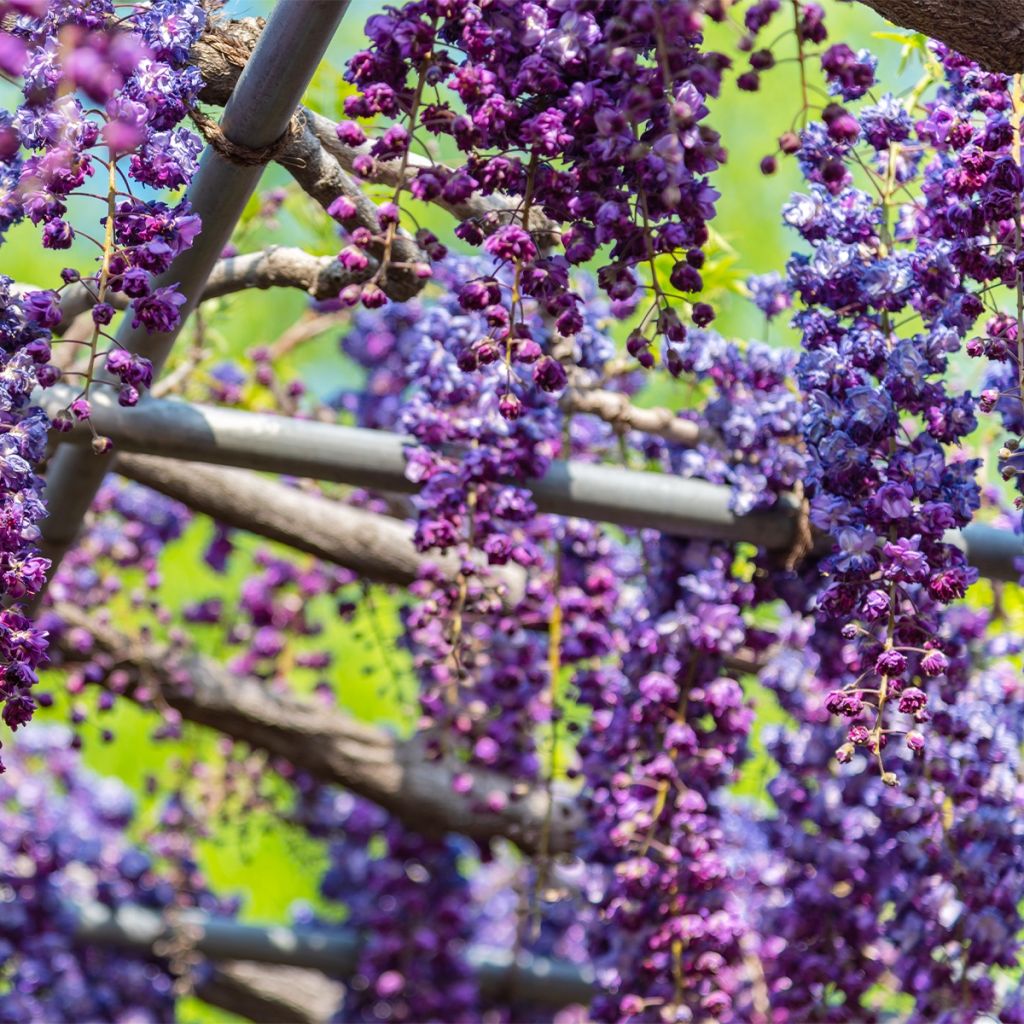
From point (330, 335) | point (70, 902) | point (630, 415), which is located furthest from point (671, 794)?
point (330, 335)

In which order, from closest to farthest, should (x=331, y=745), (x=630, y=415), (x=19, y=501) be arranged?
1. (x=19, y=501)
2. (x=630, y=415)
3. (x=331, y=745)

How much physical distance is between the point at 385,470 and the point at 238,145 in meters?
0.55

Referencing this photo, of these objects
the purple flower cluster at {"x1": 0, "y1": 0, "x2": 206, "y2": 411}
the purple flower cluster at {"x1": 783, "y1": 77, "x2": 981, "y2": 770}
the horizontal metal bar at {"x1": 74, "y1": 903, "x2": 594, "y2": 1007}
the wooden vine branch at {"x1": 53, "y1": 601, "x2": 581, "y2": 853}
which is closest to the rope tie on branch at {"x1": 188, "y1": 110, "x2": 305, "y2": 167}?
the purple flower cluster at {"x1": 0, "y1": 0, "x2": 206, "y2": 411}

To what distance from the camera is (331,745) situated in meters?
3.15

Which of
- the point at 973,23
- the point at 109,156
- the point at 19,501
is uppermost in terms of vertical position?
the point at 973,23

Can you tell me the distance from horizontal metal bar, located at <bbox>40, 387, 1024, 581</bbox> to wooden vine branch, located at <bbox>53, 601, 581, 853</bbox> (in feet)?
3.55

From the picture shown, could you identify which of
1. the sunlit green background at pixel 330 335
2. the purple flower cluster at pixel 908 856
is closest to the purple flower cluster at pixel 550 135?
the purple flower cluster at pixel 908 856

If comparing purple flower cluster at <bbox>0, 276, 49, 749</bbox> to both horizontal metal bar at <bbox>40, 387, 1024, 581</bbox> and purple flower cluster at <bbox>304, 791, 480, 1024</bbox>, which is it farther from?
purple flower cluster at <bbox>304, 791, 480, 1024</bbox>

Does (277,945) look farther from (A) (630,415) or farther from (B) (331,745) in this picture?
(A) (630,415)

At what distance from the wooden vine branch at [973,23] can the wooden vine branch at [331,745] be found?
193cm

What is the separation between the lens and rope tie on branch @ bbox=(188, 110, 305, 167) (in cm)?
153

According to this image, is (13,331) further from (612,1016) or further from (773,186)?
(773,186)

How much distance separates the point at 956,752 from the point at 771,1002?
1.81ft

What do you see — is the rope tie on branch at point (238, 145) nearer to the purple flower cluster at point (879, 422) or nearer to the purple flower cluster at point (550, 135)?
the purple flower cluster at point (550, 135)
